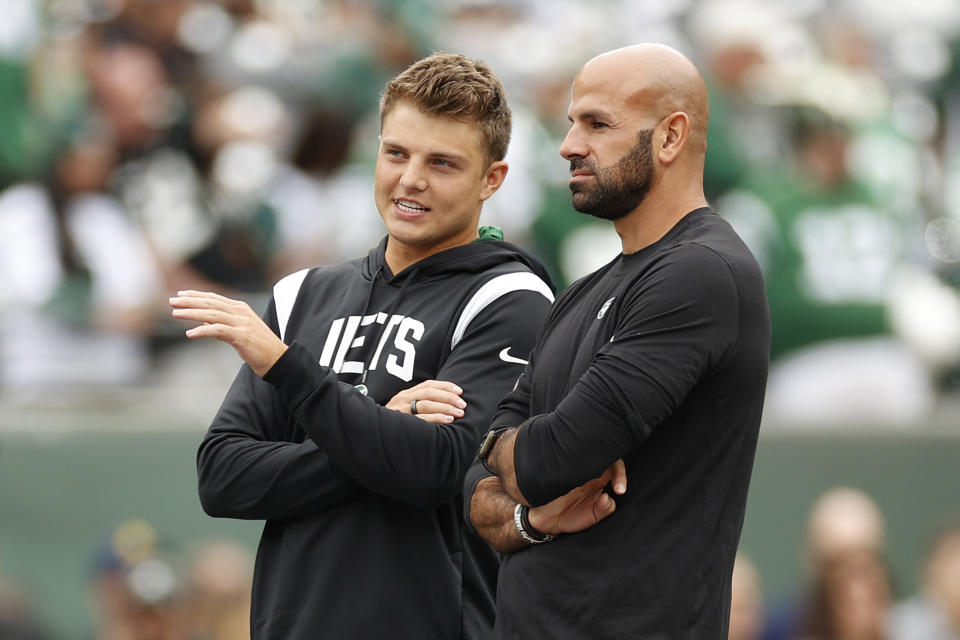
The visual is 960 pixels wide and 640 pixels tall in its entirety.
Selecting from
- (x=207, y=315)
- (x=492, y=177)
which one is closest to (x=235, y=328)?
(x=207, y=315)

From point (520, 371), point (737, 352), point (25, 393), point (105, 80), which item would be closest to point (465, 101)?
point (520, 371)

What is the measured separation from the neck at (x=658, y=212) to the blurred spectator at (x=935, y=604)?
160 inches

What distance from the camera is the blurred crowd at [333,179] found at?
607 cm

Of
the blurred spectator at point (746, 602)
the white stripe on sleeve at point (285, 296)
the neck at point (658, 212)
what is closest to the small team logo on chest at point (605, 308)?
the neck at point (658, 212)

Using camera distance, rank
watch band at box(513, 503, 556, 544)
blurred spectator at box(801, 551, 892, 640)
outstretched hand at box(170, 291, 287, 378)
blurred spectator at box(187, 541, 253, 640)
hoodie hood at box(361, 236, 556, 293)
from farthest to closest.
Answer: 1. blurred spectator at box(801, 551, 892, 640)
2. blurred spectator at box(187, 541, 253, 640)
3. hoodie hood at box(361, 236, 556, 293)
4. outstretched hand at box(170, 291, 287, 378)
5. watch band at box(513, 503, 556, 544)

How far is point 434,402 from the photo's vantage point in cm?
273

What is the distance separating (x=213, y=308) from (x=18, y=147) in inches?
159

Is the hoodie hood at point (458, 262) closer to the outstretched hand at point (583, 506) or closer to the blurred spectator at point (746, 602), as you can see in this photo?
the outstretched hand at point (583, 506)

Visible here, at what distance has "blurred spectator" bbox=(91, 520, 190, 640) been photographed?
5.61 metres

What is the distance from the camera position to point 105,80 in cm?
652

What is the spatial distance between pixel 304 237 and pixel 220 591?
176 centimetres

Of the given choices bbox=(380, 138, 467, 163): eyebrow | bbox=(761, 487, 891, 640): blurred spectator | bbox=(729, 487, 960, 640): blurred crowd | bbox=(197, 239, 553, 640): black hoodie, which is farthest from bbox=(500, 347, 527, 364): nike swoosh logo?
bbox=(761, 487, 891, 640): blurred spectator

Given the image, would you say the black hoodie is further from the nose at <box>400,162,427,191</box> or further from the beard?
the beard

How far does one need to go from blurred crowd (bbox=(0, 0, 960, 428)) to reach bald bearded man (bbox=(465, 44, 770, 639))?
3836 mm
